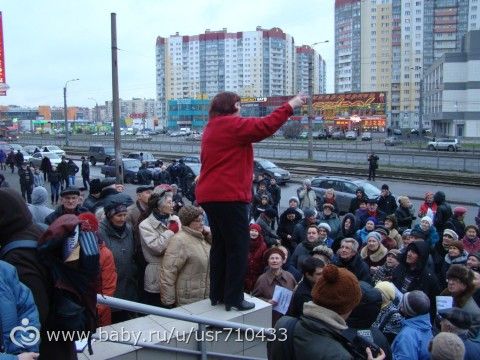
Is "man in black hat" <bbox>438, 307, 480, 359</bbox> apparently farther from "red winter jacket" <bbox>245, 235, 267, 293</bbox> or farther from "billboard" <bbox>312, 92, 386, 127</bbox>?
"billboard" <bbox>312, 92, 386, 127</bbox>

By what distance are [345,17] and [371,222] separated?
5309 inches

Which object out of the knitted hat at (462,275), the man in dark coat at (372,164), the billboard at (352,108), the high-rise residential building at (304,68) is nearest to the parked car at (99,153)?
the man in dark coat at (372,164)

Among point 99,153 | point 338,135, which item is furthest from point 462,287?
point 338,135

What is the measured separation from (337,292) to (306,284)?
173 centimetres

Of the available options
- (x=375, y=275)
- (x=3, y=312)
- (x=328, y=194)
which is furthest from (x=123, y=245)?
(x=328, y=194)

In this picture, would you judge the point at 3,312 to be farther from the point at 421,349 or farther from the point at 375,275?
the point at 375,275

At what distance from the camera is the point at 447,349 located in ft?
10.8

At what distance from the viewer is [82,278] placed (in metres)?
2.59

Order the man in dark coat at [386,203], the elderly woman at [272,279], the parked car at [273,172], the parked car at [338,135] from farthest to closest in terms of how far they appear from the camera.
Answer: the parked car at [338,135] < the parked car at [273,172] < the man in dark coat at [386,203] < the elderly woman at [272,279]

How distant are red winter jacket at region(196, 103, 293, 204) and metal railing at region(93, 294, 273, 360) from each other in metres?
0.91

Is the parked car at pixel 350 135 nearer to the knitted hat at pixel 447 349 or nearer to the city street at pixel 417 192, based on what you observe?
the city street at pixel 417 192

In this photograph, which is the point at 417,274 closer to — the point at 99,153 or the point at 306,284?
the point at 306,284

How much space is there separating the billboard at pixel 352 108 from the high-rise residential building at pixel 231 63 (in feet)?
208

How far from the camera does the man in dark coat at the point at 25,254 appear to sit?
243cm
